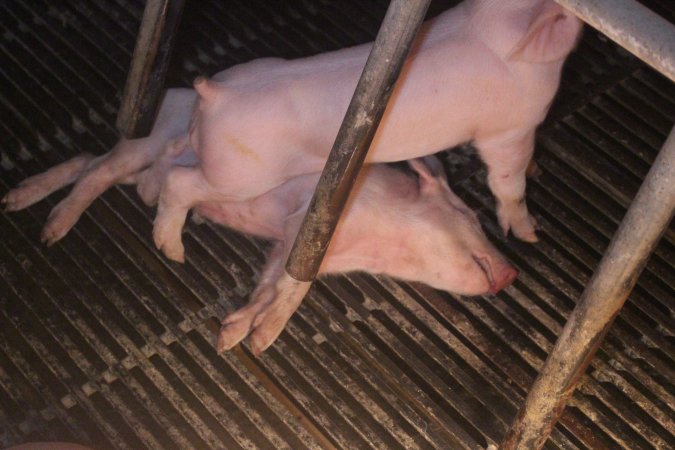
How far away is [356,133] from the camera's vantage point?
199 cm

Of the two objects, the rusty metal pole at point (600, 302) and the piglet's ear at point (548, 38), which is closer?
the rusty metal pole at point (600, 302)

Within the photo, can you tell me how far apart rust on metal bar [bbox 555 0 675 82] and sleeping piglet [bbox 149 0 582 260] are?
60 centimetres

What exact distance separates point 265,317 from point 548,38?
90 centimetres

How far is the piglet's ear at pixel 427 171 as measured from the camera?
8.41 ft

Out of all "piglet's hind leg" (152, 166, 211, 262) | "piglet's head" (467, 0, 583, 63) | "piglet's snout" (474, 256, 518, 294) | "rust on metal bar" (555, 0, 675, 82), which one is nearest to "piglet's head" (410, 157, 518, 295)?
"piglet's snout" (474, 256, 518, 294)

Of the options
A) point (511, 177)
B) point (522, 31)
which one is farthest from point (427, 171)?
point (522, 31)

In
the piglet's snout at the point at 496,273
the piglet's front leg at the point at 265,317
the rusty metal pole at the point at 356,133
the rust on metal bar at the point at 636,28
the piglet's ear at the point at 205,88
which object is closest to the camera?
the rust on metal bar at the point at 636,28

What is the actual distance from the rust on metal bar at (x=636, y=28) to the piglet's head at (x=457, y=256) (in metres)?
0.95

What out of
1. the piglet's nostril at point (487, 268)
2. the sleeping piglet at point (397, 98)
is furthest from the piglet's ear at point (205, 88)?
the piglet's nostril at point (487, 268)

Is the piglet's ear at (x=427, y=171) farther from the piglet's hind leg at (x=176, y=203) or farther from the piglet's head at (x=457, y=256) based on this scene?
the piglet's hind leg at (x=176, y=203)

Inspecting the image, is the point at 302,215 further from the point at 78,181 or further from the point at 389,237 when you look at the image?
the point at 78,181

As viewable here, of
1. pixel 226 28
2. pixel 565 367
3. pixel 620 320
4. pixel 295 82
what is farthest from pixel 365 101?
pixel 226 28

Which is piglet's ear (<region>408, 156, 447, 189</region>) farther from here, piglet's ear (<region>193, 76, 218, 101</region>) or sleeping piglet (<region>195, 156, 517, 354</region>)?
piglet's ear (<region>193, 76, 218, 101</region>)

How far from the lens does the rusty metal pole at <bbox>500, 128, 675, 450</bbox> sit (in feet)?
5.58
